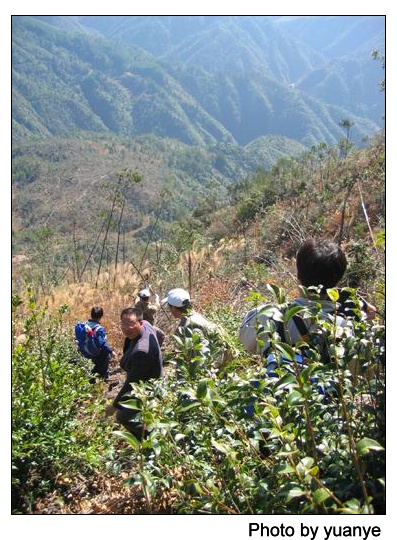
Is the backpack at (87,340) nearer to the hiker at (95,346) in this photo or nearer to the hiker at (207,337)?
the hiker at (95,346)

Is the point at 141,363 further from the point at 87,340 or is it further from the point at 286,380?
the point at 286,380

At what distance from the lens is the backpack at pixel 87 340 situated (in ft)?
15.8

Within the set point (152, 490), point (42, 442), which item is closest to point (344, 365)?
point (152, 490)

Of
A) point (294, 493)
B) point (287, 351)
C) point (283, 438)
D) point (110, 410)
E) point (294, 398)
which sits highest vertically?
point (287, 351)

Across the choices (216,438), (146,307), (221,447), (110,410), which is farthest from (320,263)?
(146,307)

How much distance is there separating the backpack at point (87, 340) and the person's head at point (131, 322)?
4.21 feet

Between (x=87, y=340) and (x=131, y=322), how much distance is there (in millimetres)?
1427

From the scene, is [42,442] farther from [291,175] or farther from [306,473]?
[291,175]

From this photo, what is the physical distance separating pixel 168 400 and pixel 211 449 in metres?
0.42

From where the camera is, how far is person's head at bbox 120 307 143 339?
3559mm

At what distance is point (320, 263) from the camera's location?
2201 millimetres

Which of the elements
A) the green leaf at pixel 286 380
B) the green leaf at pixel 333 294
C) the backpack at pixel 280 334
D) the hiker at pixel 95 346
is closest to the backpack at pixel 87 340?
the hiker at pixel 95 346

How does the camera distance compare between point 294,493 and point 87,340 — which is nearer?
Answer: point 294,493

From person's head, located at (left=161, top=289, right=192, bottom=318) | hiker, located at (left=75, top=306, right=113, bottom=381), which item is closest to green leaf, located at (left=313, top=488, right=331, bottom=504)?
person's head, located at (left=161, top=289, right=192, bottom=318)
